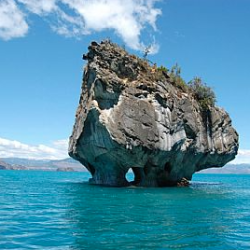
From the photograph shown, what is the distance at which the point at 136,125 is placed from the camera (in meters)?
43.9

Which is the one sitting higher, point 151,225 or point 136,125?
point 136,125

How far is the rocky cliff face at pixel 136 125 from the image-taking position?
43.8 meters

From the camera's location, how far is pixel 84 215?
74.7 feet

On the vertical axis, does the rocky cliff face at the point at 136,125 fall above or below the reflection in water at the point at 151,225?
above

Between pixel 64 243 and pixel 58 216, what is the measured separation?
6.95 meters

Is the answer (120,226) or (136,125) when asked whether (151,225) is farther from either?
(136,125)

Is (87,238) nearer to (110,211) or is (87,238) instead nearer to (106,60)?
(110,211)

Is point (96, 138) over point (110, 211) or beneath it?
over

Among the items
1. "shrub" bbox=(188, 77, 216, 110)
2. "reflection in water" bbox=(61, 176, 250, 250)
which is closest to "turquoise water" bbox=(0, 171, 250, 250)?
"reflection in water" bbox=(61, 176, 250, 250)

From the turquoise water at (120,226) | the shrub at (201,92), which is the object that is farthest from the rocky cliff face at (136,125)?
the turquoise water at (120,226)

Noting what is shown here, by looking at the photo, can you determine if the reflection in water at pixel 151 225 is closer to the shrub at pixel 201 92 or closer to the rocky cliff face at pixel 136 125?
the rocky cliff face at pixel 136 125

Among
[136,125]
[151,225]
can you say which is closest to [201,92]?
[136,125]

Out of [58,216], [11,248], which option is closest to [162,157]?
[58,216]

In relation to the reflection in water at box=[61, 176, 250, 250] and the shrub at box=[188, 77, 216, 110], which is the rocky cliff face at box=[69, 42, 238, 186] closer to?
the shrub at box=[188, 77, 216, 110]
